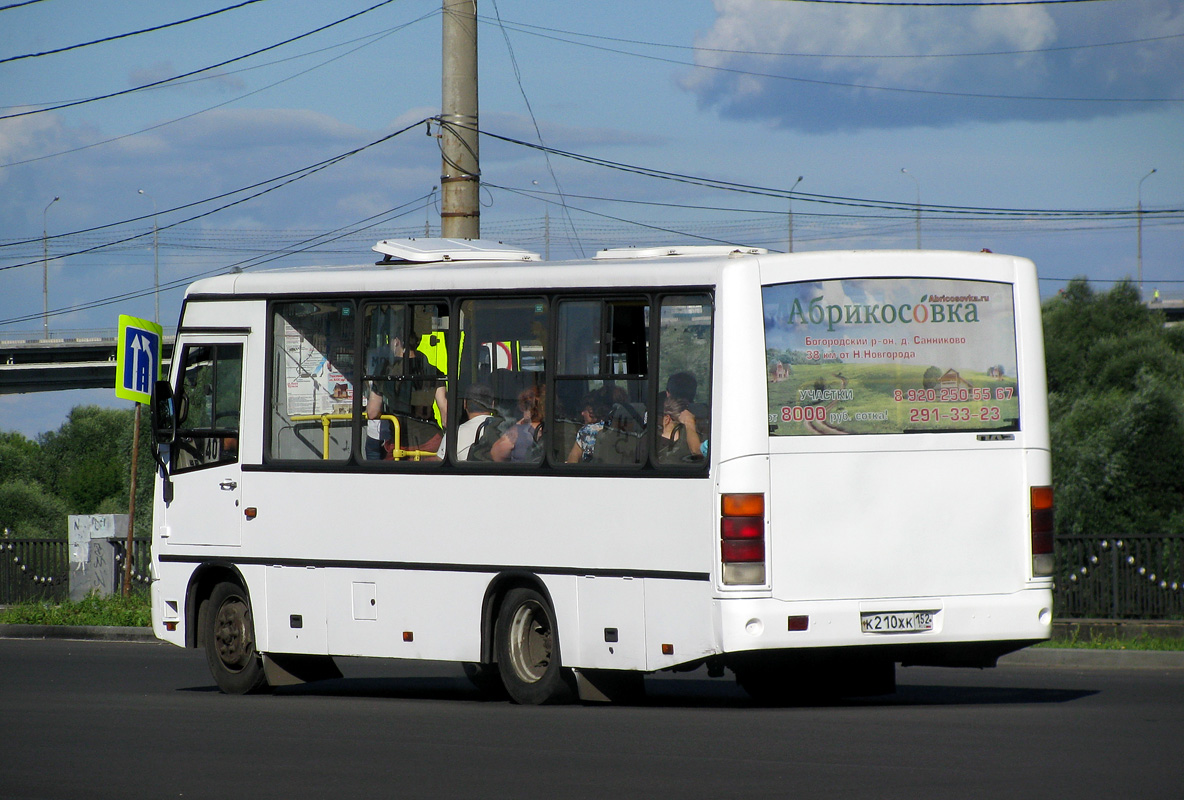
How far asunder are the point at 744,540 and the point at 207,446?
509 cm

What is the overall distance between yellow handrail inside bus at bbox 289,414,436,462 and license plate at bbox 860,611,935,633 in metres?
3.30

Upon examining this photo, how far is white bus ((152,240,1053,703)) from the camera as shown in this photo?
10.8 meters

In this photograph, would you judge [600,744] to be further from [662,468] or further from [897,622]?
[897,622]

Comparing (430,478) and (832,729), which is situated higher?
(430,478)

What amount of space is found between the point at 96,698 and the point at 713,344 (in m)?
5.72

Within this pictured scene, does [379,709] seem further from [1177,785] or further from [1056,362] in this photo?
[1056,362]

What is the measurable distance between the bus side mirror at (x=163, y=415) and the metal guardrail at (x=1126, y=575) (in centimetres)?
1008

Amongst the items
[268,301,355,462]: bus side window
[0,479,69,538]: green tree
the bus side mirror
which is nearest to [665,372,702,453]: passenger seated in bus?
[268,301,355,462]: bus side window

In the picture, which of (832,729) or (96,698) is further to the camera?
(96,698)

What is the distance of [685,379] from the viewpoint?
36.4ft

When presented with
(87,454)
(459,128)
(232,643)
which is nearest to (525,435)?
(232,643)

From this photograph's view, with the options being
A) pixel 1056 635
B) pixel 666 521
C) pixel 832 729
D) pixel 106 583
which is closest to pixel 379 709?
pixel 666 521

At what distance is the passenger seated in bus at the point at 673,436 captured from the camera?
11031 mm

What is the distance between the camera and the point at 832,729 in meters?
10.2
